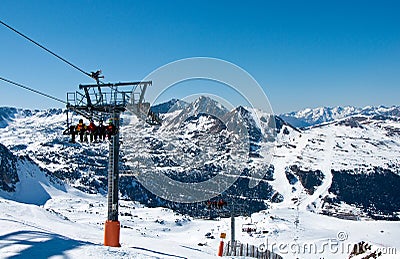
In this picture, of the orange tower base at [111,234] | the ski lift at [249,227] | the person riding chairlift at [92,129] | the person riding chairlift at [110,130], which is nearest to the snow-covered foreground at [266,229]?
the ski lift at [249,227]

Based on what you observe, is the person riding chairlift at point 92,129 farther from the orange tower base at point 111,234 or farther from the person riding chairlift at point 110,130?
the orange tower base at point 111,234

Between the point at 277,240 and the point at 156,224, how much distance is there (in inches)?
2002

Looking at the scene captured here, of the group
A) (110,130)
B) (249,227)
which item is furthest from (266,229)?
(110,130)

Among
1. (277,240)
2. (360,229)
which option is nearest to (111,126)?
(277,240)

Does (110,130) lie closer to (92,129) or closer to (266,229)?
(92,129)

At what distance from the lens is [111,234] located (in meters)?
24.9

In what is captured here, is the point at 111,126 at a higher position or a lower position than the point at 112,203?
higher

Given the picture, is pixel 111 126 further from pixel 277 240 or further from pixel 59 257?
pixel 277 240

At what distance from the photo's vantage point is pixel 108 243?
24.6 meters

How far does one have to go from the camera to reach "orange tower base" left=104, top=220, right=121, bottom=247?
80.8 ft

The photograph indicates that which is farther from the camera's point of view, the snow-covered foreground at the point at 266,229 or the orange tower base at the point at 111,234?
the snow-covered foreground at the point at 266,229

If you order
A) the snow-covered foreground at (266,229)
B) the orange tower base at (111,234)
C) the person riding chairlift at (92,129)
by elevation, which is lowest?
the snow-covered foreground at (266,229)

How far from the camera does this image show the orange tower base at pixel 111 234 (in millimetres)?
24619

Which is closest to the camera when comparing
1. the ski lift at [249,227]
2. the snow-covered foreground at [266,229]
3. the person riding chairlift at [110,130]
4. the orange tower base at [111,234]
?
the person riding chairlift at [110,130]
